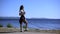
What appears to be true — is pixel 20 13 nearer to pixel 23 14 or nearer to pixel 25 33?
pixel 23 14

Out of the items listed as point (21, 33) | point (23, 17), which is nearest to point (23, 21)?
point (23, 17)

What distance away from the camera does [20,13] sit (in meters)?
6.03

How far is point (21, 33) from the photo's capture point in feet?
18.2

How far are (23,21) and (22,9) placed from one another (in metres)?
0.39

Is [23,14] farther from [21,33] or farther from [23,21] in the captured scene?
[21,33]

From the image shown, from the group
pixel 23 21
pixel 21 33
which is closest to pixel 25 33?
pixel 21 33

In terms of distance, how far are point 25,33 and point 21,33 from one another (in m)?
0.12

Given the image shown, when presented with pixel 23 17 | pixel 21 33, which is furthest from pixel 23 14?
pixel 21 33

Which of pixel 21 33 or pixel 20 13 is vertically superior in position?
pixel 20 13

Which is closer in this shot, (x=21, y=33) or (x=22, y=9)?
(x=21, y=33)

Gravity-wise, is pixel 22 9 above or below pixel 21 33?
above

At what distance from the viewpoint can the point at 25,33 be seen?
18.2 ft

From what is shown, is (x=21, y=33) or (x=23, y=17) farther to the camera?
(x=23, y=17)

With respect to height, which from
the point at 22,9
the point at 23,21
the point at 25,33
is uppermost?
the point at 22,9
